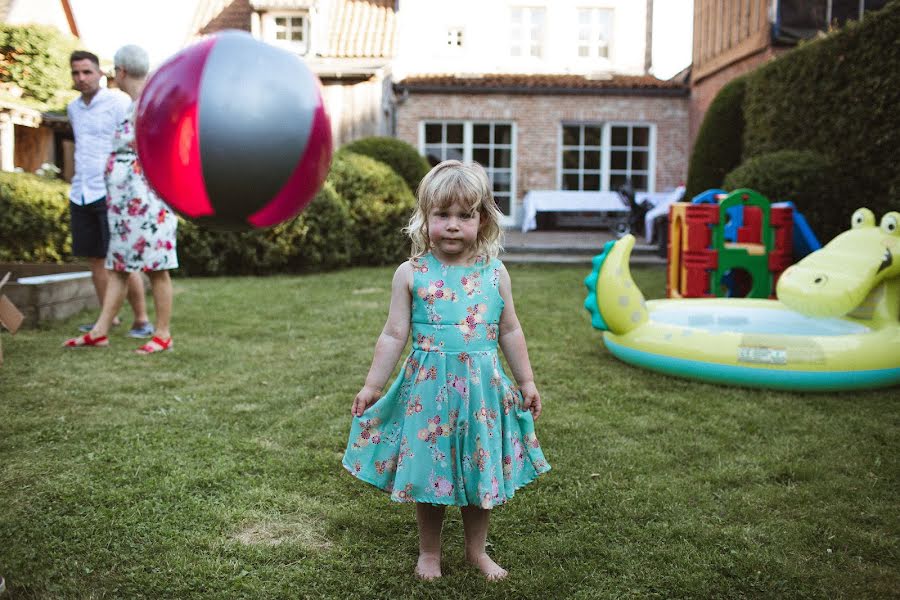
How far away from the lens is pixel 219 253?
9.23 meters

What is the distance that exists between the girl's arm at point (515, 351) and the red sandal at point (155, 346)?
335cm

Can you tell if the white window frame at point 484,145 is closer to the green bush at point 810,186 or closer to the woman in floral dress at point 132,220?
the green bush at point 810,186

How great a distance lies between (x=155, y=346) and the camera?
4.95 m

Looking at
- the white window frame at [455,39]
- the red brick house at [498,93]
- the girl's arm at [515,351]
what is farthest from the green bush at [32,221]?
the white window frame at [455,39]

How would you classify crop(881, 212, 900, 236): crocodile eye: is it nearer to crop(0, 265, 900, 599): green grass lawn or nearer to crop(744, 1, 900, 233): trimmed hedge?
crop(0, 265, 900, 599): green grass lawn

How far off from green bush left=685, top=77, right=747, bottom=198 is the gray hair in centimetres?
777

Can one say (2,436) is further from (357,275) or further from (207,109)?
(357,275)

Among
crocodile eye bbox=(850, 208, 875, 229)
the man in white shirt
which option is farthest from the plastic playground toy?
the man in white shirt

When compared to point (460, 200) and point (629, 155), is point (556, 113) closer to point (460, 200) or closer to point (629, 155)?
point (629, 155)

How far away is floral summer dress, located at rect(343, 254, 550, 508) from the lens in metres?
2.13

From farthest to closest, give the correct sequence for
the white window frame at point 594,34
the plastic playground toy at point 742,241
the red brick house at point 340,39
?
the white window frame at point 594,34
the red brick house at point 340,39
the plastic playground toy at point 742,241

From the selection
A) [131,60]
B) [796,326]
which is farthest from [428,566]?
[131,60]

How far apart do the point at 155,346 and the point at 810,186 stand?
548cm

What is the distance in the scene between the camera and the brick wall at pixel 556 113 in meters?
16.5
